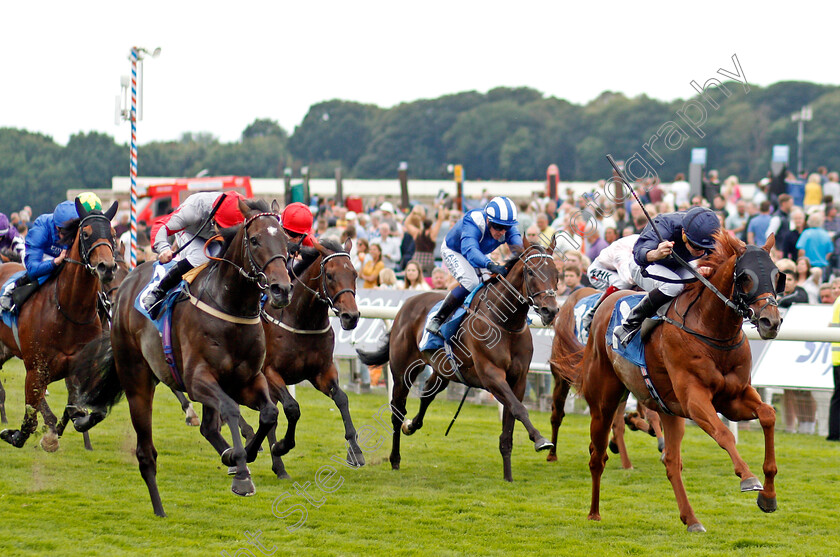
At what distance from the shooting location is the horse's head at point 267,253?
530cm

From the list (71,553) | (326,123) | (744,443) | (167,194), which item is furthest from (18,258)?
(326,123)

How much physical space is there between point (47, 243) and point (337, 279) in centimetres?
232

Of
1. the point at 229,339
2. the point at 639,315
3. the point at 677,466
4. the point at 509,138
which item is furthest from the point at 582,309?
the point at 509,138

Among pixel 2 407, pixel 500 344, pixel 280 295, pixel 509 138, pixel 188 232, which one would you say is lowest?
Result: pixel 2 407

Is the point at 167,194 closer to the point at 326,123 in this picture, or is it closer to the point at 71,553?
the point at 71,553

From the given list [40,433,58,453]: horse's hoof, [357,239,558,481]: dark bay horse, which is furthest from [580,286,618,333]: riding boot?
[40,433,58,453]: horse's hoof

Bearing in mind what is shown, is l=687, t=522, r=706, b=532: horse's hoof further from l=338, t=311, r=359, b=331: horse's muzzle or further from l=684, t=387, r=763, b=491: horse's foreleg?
l=338, t=311, r=359, b=331: horse's muzzle

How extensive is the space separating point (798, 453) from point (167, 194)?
17409mm

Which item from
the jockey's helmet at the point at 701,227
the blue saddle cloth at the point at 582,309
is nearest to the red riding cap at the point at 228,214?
the jockey's helmet at the point at 701,227

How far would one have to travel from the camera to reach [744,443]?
9.09 meters

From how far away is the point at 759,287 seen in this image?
5066 mm

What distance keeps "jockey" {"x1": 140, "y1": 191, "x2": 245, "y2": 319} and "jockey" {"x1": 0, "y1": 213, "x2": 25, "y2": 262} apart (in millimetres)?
3285

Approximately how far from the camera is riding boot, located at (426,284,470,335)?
7.96 m

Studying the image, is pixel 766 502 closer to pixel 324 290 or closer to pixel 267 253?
pixel 267 253
